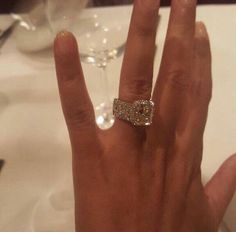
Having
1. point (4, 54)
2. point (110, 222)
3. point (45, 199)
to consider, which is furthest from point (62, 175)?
point (4, 54)

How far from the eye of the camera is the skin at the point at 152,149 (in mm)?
365

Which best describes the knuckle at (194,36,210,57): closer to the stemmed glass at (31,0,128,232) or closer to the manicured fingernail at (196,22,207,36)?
the manicured fingernail at (196,22,207,36)

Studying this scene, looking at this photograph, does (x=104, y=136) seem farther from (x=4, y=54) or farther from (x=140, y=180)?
(x=4, y=54)

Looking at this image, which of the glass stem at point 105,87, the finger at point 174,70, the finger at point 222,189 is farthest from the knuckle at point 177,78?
the glass stem at point 105,87

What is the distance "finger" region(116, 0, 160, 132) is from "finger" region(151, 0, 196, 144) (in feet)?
0.05

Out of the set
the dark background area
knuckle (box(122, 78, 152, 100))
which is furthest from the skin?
the dark background area

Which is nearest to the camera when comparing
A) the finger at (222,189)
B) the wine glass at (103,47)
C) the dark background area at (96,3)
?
the finger at (222,189)

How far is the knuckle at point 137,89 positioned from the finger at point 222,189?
114 millimetres

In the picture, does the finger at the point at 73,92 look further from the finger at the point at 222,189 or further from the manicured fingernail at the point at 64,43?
the finger at the point at 222,189

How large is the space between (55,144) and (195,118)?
21cm

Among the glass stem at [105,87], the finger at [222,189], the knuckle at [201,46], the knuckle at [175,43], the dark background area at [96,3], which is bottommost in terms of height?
the finger at [222,189]

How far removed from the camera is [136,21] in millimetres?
355

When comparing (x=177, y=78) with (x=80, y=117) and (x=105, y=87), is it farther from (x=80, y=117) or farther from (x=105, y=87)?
(x=105, y=87)

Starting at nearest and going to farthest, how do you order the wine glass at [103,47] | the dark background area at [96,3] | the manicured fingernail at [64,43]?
1. the manicured fingernail at [64,43]
2. the wine glass at [103,47]
3. the dark background area at [96,3]
